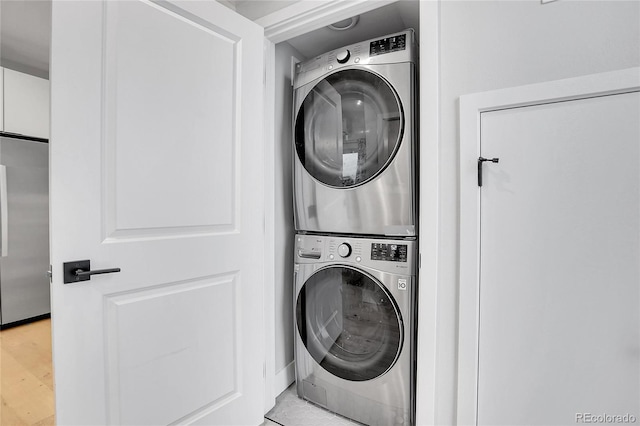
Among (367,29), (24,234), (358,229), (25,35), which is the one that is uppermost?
(25,35)

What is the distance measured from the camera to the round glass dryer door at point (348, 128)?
1.50 metres

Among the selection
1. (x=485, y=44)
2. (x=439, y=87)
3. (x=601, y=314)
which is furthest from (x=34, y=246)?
(x=601, y=314)

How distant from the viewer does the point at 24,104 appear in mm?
2742

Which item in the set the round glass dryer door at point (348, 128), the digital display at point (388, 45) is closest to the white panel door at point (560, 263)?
the round glass dryer door at point (348, 128)

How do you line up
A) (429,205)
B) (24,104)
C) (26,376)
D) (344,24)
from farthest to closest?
(24,104) < (26,376) < (344,24) < (429,205)

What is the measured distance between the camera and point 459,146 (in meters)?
1.19

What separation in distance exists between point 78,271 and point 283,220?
1.09 metres

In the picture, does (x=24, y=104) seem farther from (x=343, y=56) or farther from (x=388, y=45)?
(x=388, y=45)

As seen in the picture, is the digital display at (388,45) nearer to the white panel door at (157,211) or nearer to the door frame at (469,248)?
the door frame at (469,248)

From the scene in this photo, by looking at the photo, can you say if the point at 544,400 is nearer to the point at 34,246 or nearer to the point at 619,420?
the point at 619,420

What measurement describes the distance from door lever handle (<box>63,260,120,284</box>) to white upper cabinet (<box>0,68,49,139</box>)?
273 cm

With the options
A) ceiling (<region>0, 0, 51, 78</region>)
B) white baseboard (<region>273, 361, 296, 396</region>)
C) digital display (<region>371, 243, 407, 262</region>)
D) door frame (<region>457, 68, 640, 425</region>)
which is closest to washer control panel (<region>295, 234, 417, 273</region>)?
digital display (<region>371, 243, 407, 262</region>)

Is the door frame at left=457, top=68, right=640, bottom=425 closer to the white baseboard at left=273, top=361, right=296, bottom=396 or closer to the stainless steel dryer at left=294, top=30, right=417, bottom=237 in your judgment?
the stainless steel dryer at left=294, top=30, right=417, bottom=237

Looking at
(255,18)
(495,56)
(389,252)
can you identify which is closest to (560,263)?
(389,252)
